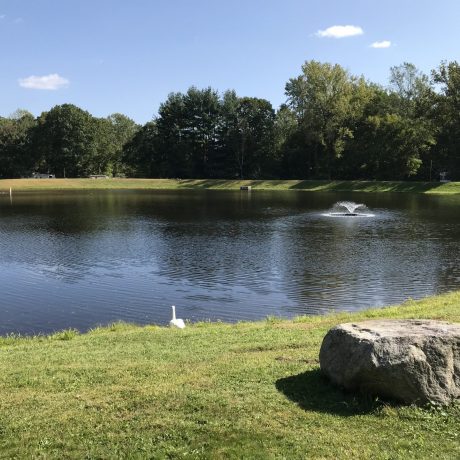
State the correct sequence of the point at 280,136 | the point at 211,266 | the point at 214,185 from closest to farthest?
1. the point at 211,266
2. the point at 214,185
3. the point at 280,136

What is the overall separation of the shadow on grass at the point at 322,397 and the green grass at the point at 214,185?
82.6m

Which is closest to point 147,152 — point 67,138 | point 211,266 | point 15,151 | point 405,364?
point 67,138

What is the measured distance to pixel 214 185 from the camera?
10250 cm

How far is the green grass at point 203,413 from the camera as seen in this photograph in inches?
236

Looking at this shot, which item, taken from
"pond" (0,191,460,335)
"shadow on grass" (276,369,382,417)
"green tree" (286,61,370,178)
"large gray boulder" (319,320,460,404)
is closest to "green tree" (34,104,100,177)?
"green tree" (286,61,370,178)

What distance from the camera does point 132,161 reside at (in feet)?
398

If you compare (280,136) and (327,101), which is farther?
(280,136)

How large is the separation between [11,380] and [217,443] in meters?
4.18

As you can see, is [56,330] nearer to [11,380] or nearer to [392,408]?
[11,380]

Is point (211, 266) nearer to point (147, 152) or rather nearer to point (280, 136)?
point (280, 136)

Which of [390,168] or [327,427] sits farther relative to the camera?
[390,168]

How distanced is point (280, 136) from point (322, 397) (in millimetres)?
104834

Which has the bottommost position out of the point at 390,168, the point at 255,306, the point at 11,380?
the point at 255,306

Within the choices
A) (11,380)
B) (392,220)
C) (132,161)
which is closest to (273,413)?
(11,380)
